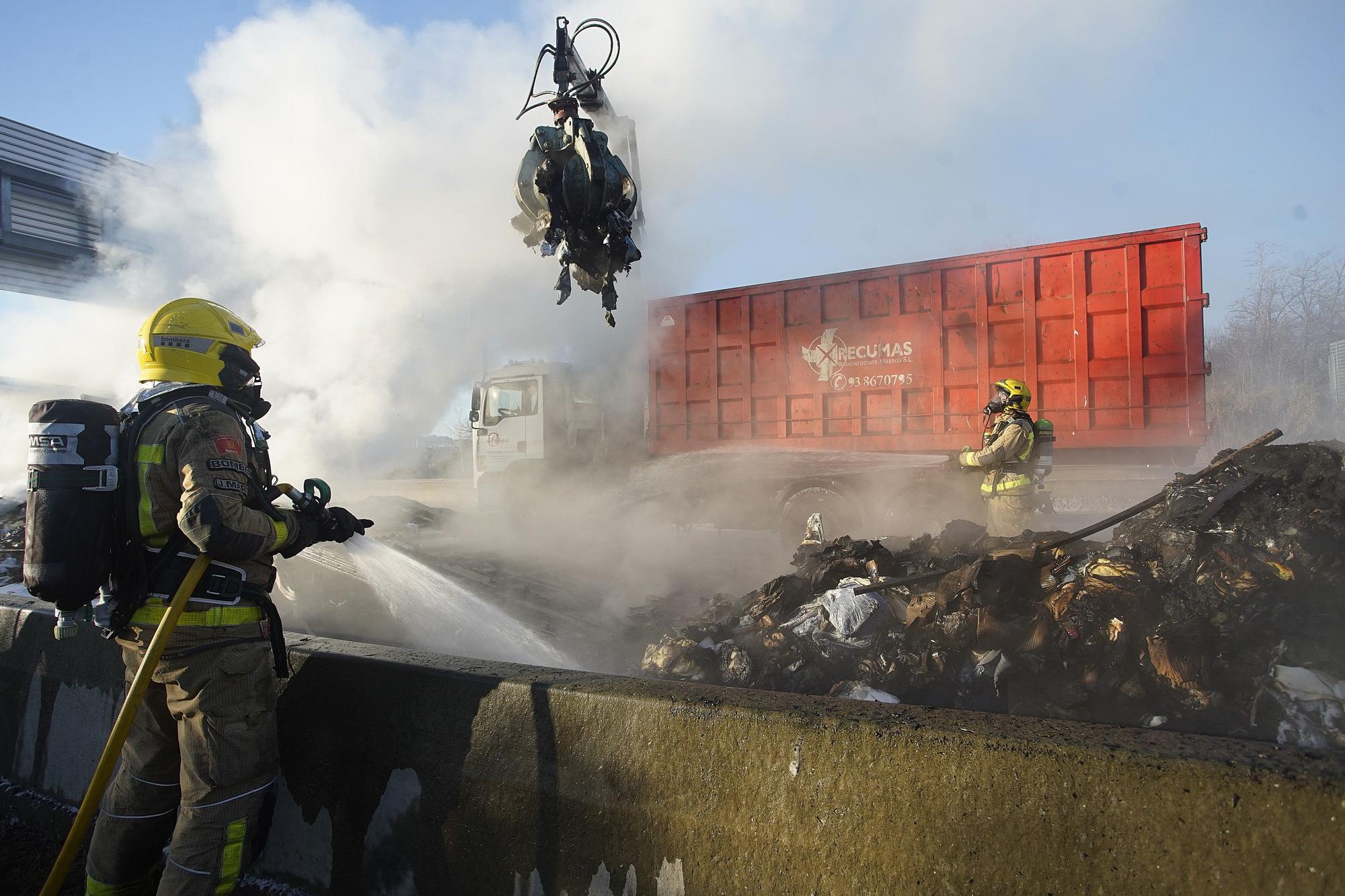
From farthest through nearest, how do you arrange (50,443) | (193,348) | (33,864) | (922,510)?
(922,510) → (33,864) → (193,348) → (50,443)

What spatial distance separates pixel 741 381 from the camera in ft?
30.2

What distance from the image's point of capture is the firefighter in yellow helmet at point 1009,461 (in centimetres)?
530

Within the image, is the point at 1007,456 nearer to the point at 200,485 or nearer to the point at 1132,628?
the point at 1132,628

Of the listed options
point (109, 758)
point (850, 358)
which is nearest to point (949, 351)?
point (850, 358)

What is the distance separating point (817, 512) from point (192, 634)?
6887mm

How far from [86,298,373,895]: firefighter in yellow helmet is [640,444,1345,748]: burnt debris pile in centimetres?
224

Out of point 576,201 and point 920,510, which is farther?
point 920,510

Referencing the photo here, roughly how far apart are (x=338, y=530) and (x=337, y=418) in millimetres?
15224

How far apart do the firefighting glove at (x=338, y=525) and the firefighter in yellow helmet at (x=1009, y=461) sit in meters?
4.41

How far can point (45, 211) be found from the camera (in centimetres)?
1445

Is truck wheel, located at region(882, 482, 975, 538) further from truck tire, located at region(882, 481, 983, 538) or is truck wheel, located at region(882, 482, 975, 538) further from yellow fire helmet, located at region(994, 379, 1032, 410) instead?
yellow fire helmet, located at region(994, 379, 1032, 410)

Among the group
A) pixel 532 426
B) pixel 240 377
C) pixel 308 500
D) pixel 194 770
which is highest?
pixel 532 426

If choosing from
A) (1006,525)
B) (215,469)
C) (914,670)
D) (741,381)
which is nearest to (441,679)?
(215,469)

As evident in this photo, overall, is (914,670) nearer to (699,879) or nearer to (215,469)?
(699,879)
